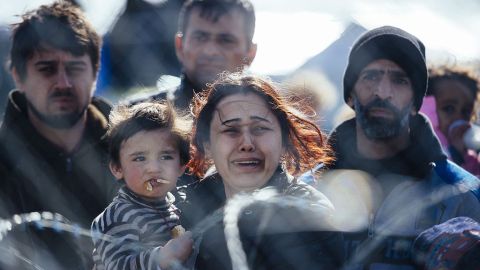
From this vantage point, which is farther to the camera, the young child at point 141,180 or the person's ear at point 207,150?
the person's ear at point 207,150

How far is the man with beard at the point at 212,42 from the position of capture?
294 cm

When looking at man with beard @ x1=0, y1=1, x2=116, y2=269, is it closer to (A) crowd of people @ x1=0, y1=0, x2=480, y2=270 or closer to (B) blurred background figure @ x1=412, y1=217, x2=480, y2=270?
(A) crowd of people @ x1=0, y1=0, x2=480, y2=270

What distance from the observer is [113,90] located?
4.71m

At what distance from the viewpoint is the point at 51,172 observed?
110 inches

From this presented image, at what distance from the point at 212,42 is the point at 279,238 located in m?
1.68

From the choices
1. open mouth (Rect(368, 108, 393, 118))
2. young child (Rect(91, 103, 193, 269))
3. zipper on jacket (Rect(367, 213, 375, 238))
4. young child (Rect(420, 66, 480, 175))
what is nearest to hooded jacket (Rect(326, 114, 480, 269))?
zipper on jacket (Rect(367, 213, 375, 238))

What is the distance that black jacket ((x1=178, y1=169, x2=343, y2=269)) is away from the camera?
1416mm

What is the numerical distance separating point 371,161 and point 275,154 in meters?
0.73

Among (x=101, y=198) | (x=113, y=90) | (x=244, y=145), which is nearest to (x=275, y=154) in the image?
(x=244, y=145)

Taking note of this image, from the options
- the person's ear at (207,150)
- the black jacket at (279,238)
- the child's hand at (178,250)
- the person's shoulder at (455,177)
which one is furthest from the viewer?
the person's shoulder at (455,177)

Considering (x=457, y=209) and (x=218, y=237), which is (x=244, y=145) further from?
(x=457, y=209)

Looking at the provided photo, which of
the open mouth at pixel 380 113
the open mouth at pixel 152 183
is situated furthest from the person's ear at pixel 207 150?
the open mouth at pixel 380 113

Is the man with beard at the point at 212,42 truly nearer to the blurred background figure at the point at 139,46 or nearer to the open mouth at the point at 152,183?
the open mouth at the point at 152,183

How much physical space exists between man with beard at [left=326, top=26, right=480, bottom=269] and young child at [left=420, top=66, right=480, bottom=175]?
1552 millimetres
